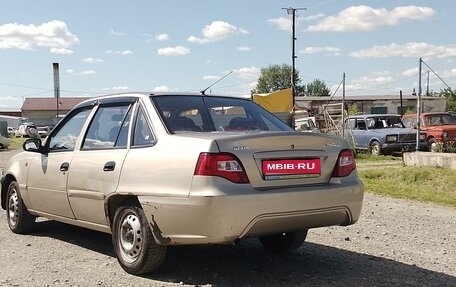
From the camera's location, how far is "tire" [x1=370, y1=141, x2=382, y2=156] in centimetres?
2147

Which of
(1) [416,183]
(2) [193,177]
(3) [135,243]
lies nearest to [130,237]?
(3) [135,243]

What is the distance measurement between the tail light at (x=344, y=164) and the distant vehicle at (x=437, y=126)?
1648 centimetres

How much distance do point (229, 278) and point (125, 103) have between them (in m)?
2.00

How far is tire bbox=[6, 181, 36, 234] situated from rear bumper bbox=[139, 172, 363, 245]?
290 cm

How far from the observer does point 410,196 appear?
1066 cm

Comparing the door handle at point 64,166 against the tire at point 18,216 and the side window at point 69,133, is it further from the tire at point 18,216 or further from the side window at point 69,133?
the tire at point 18,216

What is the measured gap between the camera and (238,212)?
4.44 meters

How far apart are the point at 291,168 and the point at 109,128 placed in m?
2.03

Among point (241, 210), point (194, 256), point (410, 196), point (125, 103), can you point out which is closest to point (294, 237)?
point (194, 256)

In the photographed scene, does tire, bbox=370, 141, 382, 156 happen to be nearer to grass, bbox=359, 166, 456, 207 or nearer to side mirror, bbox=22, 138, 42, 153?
grass, bbox=359, 166, 456, 207

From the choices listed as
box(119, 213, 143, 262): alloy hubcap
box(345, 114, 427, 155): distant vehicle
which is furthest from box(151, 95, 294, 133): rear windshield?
box(345, 114, 427, 155): distant vehicle

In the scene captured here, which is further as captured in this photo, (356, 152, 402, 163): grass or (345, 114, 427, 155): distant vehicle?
(345, 114, 427, 155): distant vehicle

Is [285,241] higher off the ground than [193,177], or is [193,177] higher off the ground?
[193,177]

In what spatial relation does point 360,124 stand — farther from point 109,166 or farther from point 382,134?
point 109,166
